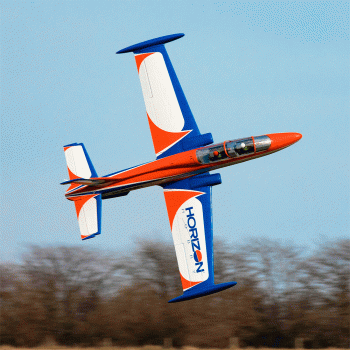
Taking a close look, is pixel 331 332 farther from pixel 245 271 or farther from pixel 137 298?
pixel 137 298

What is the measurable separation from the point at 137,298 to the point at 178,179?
33.0 feet

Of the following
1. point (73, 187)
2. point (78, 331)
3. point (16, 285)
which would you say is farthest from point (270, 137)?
point (16, 285)

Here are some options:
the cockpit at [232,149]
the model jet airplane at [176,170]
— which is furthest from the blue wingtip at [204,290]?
the cockpit at [232,149]

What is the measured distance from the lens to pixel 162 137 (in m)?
19.8

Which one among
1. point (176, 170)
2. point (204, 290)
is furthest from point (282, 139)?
point (204, 290)

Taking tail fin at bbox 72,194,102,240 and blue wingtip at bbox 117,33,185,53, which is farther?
blue wingtip at bbox 117,33,185,53

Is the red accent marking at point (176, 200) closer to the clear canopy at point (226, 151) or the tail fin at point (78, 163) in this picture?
the clear canopy at point (226, 151)

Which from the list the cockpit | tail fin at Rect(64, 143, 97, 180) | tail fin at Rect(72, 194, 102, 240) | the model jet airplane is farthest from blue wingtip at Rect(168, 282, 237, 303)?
tail fin at Rect(64, 143, 97, 180)

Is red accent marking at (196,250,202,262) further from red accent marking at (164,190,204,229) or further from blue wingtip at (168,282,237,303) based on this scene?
red accent marking at (164,190,204,229)

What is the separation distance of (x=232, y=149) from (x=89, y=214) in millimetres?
5403

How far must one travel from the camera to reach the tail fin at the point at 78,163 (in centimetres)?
1983

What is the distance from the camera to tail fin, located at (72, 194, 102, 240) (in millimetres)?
19125

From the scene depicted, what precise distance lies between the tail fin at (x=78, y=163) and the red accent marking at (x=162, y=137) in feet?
8.08

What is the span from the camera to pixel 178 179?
19.4 m
